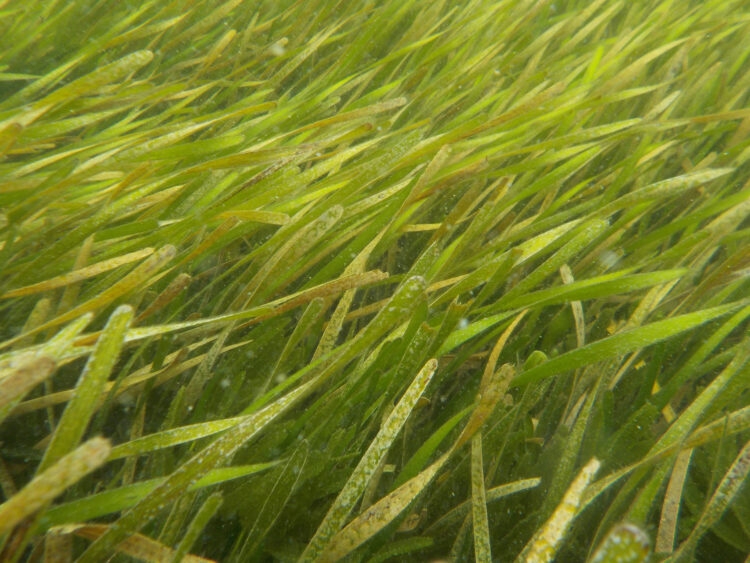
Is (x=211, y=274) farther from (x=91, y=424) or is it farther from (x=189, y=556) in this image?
(x=189, y=556)

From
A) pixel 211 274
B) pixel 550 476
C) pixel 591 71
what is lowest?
pixel 550 476

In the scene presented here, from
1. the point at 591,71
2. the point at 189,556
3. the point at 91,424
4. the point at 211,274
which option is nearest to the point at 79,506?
the point at 189,556

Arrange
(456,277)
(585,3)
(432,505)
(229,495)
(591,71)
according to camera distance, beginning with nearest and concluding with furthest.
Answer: (229,495)
(432,505)
(456,277)
(591,71)
(585,3)

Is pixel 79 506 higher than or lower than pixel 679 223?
higher

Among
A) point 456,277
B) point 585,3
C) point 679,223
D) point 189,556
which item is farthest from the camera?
point 585,3

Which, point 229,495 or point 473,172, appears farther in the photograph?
point 473,172

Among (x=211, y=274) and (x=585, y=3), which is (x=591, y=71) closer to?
(x=585, y=3)
